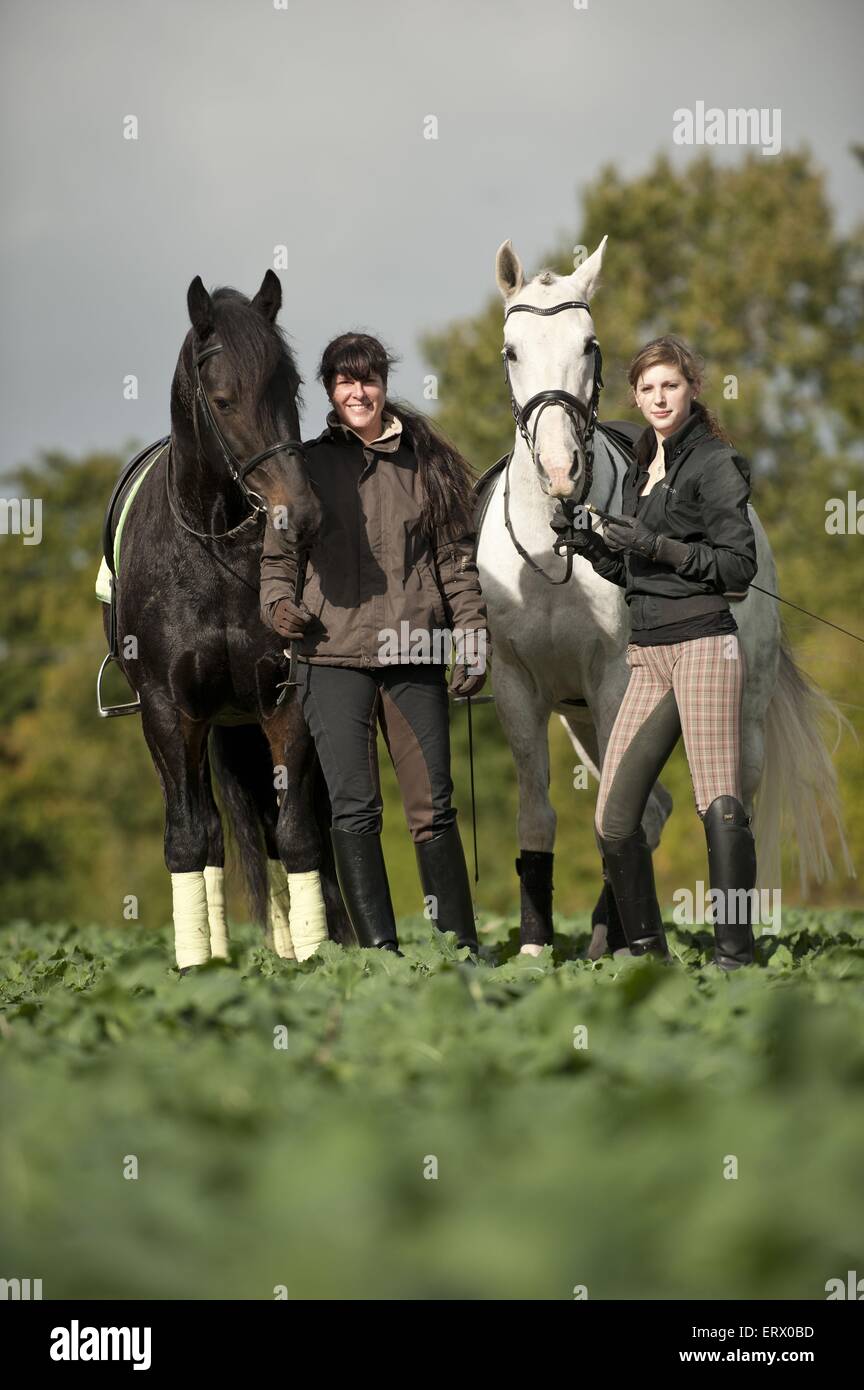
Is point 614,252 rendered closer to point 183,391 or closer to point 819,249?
point 819,249

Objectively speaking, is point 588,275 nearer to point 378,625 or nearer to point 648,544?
point 648,544

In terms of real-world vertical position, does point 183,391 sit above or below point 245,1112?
above

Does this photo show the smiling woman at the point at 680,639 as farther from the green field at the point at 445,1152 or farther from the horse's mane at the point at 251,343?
the green field at the point at 445,1152

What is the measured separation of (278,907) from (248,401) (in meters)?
3.05

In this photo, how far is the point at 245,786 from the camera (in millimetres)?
8445

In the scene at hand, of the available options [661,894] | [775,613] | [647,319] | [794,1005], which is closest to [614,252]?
[647,319]

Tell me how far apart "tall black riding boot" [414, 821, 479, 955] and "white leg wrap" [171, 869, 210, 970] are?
1103 mm

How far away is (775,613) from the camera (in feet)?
26.5

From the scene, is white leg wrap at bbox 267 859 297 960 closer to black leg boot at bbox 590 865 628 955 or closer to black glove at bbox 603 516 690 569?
black leg boot at bbox 590 865 628 955

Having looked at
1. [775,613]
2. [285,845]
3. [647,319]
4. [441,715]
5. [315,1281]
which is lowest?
[315,1281]

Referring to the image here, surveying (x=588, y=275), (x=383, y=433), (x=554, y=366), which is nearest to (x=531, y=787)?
(x=383, y=433)
